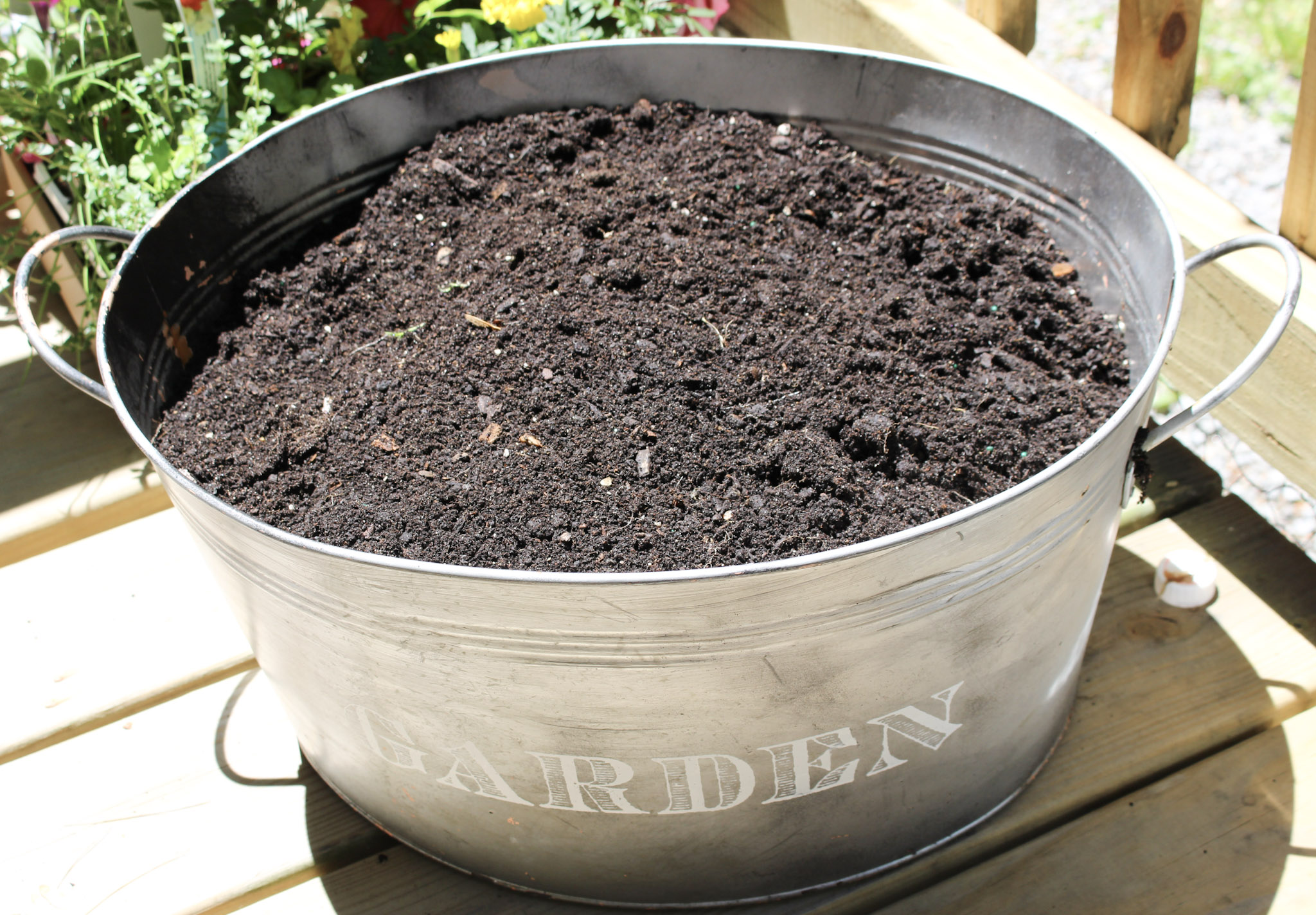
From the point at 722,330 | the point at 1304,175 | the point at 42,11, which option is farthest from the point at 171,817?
the point at 42,11

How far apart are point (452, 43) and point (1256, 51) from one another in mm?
2464

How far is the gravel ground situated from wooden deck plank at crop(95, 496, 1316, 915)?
386mm

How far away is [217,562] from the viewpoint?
0.90m

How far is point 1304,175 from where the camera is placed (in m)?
1.26

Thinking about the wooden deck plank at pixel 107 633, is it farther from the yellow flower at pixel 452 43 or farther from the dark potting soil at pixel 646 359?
the yellow flower at pixel 452 43

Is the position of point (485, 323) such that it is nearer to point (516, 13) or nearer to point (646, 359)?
point (646, 359)

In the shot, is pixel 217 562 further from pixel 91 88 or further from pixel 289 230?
pixel 91 88

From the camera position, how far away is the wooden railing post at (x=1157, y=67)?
141 centimetres

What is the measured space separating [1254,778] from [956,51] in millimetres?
1126

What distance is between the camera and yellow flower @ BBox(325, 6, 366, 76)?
175cm

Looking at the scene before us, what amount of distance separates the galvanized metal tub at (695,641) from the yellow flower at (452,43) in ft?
1.33

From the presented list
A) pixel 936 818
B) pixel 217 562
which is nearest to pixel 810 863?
pixel 936 818

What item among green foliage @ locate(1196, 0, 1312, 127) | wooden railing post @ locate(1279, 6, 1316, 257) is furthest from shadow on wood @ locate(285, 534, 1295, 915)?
green foliage @ locate(1196, 0, 1312, 127)

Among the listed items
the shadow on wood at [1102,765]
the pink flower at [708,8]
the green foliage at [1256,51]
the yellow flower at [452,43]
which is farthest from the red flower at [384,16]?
the green foliage at [1256,51]
